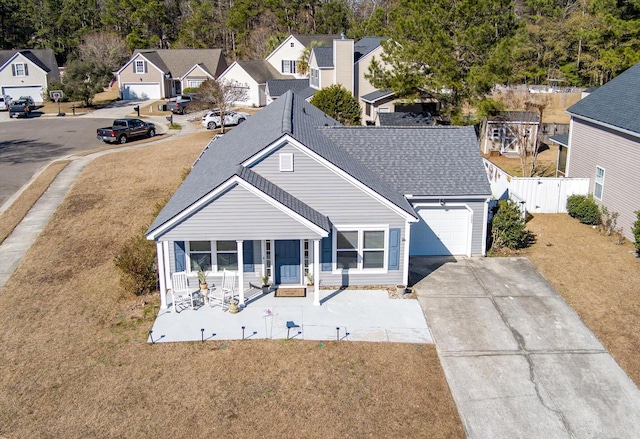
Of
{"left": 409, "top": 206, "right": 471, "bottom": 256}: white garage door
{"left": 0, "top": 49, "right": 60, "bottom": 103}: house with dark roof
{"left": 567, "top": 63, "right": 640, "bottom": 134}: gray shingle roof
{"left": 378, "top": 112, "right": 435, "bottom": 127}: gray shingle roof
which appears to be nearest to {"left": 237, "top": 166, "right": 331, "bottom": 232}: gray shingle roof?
{"left": 409, "top": 206, "right": 471, "bottom": 256}: white garage door

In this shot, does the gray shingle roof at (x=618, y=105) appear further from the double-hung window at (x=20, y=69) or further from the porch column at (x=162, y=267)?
the double-hung window at (x=20, y=69)

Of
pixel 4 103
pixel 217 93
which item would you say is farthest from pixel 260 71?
pixel 4 103

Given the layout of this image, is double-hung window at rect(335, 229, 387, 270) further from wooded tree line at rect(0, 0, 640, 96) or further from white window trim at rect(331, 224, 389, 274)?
wooded tree line at rect(0, 0, 640, 96)

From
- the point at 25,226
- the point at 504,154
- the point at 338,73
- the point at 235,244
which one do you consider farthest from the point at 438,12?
the point at 25,226

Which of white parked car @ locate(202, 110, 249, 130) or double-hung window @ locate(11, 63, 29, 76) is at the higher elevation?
double-hung window @ locate(11, 63, 29, 76)

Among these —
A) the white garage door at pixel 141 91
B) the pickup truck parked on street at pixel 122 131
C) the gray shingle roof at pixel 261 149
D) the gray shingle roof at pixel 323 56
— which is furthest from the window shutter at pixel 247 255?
the white garage door at pixel 141 91

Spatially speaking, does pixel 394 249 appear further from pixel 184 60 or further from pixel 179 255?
pixel 184 60
